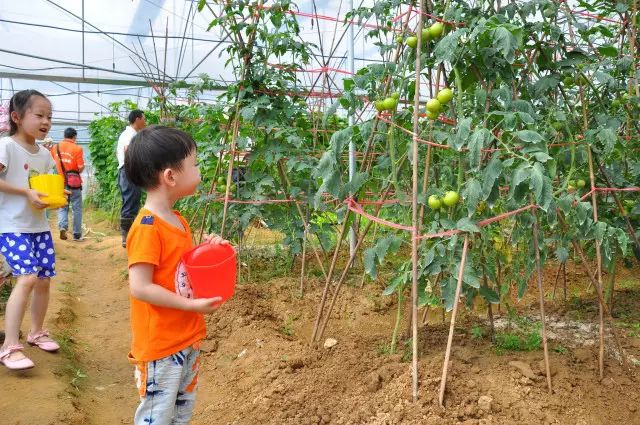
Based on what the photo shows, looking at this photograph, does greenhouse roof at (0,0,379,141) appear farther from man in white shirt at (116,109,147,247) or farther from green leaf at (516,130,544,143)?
green leaf at (516,130,544,143)

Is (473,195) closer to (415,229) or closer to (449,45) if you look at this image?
(415,229)

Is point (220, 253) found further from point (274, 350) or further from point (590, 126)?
point (590, 126)

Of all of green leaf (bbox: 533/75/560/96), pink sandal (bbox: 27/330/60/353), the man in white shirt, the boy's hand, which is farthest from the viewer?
the man in white shirt

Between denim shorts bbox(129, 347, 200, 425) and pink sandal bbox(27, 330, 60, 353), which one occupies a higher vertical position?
denim shorts bbox(129, 347, 200, 425)

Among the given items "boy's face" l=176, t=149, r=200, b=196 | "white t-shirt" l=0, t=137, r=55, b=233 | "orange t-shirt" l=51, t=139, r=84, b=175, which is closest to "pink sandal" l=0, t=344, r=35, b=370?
"white t-shirt" l=0, t=137, r=55, b=233

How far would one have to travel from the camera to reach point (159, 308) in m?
1.45

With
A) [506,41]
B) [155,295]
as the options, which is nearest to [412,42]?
[506,41]

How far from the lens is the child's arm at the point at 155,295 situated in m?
1.37

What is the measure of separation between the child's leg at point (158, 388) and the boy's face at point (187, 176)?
1.52ft

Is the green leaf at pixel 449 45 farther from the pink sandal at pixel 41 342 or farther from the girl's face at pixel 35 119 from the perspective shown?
the pink sandal at pixel 41 342

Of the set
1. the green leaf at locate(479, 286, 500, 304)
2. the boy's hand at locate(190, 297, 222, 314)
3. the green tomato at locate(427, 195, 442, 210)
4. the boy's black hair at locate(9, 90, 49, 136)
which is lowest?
the green leaf at locate(479, 286, 500, 304)

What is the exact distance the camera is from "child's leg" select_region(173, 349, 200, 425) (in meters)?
1.56

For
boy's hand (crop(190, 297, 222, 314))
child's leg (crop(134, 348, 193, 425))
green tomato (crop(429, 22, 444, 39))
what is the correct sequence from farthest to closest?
green tomato (crop(429, 22, 444, 39))
child's leg (crop(134, 348, 193, 425))
boy's hand (crop(190, 297, 222, 314))

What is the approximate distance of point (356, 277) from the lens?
3.72m
